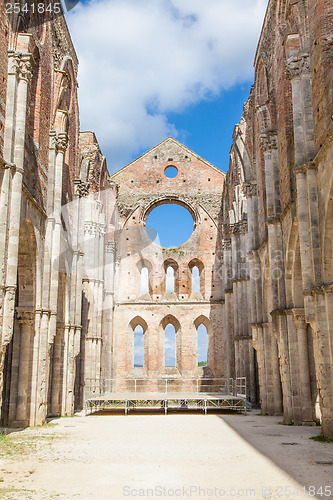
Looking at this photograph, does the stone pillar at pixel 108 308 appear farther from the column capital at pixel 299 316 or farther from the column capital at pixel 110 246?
the column capital at pixel 299 316

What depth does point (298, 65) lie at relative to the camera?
12.4 metres

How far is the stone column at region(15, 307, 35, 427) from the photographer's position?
13.4 meters

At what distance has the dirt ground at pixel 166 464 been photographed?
5922mm

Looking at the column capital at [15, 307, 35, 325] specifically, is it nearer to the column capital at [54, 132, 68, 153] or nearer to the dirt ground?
the dirt ground

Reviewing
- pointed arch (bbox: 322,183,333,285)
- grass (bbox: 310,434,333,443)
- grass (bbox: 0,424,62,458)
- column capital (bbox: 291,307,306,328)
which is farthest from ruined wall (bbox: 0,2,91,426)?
column capital (bbox: 291,307,306,328)

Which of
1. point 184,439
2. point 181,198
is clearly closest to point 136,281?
point 181,198

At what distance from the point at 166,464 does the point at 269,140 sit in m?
11.7

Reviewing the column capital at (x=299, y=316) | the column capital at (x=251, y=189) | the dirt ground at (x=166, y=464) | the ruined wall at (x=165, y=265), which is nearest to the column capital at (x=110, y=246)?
the ruined wall at (x=165, y=265)

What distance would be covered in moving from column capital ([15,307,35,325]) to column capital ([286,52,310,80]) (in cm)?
881

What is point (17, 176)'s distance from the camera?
11.4 metres

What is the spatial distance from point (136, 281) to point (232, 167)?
28.3ft

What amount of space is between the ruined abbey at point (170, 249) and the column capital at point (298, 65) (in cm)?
3

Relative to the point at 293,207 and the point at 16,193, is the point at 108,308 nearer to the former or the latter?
the point at 293,207

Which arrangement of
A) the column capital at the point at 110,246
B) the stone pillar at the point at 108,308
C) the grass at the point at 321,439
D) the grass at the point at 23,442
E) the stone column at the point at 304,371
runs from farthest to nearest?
the column capital at the point at 110,246
the stone pillar at the point at 108,308
the stone column at the point at 304,371
the grass at the point at 321,439
the grass at the point at 23,442
